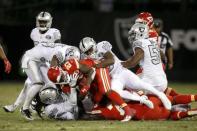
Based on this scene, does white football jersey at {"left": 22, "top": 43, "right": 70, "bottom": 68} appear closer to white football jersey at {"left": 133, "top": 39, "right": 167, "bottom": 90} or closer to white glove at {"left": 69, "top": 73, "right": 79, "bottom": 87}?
white glove at {"left": 69, "top": 73, "right": 79, "bottom": 87}

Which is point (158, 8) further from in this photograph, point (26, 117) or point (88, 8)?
point (26, 117)

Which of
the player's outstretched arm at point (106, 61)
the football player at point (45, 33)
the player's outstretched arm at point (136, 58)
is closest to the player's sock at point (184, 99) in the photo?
the player's outstretched arm at point (136, 58)

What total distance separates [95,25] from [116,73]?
8683 mm

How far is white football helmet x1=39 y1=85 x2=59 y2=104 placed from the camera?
11461mm

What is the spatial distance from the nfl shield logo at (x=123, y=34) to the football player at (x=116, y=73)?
8.34 meters

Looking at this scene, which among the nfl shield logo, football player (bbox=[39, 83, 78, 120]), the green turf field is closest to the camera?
the green turf field

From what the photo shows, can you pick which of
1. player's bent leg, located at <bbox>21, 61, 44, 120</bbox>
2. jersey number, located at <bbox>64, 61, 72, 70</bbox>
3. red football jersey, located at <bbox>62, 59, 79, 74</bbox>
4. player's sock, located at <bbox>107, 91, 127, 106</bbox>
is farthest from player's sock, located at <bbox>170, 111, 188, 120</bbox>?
player's bent leg, located at <bbox>21, 61, 44, 120</bbox>

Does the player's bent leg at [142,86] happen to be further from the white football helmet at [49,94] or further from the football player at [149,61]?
the white football helmet at [49,94]

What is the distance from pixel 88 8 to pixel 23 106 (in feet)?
32.7

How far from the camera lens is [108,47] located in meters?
11.9

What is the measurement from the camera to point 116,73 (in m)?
12.1

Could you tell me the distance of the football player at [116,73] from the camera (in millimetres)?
11719

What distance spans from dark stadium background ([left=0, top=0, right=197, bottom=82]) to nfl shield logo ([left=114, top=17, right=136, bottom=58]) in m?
0.03

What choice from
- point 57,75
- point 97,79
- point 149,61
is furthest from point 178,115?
point 57,75
